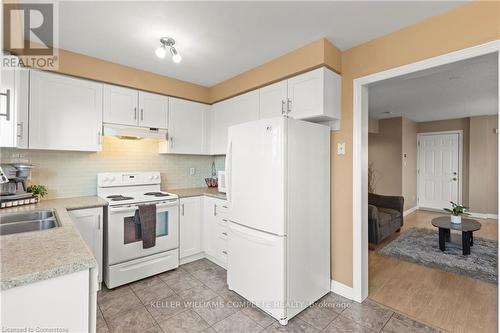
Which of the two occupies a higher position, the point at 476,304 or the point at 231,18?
the point at 231,18

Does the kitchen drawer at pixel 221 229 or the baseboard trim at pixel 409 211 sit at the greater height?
the kitchen drawer at pixel 221 229

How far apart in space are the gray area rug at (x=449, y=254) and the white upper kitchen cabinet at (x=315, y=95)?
2440 millimetres

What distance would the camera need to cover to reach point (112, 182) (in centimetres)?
295

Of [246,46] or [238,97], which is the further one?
[238,97]

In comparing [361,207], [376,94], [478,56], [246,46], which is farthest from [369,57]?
[376,94]

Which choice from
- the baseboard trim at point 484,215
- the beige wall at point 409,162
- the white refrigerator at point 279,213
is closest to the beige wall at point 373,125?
the beige wall at point 409,162

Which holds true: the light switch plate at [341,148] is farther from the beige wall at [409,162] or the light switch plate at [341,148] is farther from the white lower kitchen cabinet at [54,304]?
the beige wall at [409,162]

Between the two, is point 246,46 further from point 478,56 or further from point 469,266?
point 469,266

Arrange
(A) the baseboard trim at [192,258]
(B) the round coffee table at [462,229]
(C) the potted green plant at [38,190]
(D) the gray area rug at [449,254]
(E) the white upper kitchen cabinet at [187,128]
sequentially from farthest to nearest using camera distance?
(B) the round coffee table at [462,229], (E) the white upper kitchen cabinet at [187,128], (A) the baseboard trim at [192,258], (D) the gray area rug at [449,254], (C) the potted green plant at [38,190]

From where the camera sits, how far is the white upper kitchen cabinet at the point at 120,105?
9.20ft

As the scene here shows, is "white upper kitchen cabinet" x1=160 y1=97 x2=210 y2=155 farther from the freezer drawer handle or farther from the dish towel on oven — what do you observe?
the freezer drawer handle

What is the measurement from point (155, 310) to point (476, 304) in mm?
3001

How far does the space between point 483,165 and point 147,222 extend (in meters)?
7.59

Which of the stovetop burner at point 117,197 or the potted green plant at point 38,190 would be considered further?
the stovetop burner at point 117,197
